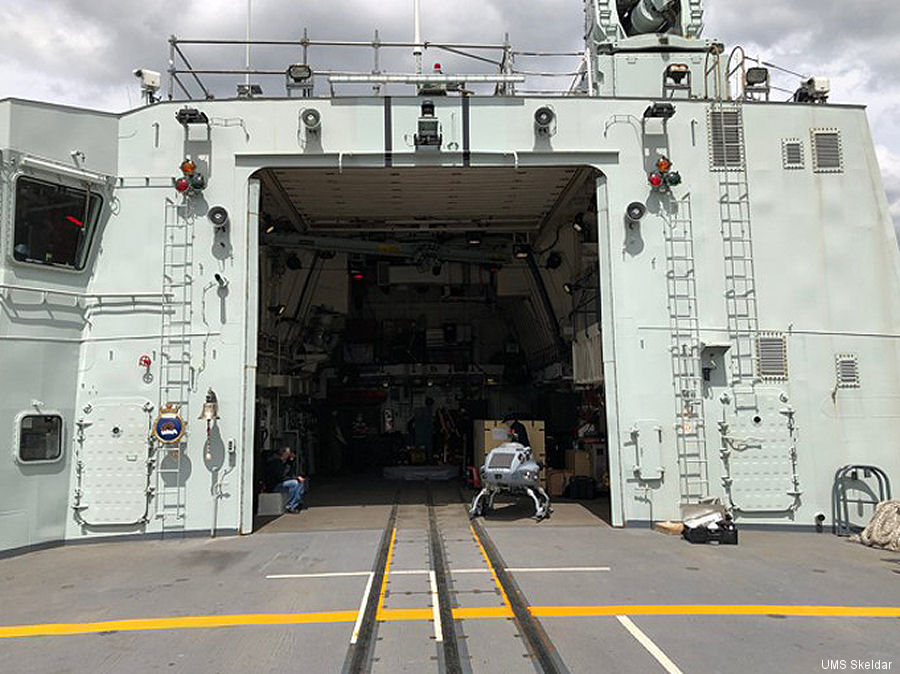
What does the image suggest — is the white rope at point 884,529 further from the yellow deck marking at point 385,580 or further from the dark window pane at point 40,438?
the dark window pane at point 40,438

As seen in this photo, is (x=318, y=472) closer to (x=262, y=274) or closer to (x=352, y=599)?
(x=262, y=274)

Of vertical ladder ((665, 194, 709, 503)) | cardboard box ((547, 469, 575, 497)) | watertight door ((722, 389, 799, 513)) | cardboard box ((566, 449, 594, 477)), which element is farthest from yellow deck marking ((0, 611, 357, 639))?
cardboard box ((566, 449, 594, 477))

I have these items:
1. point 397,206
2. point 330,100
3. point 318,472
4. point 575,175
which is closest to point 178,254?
point 330,100

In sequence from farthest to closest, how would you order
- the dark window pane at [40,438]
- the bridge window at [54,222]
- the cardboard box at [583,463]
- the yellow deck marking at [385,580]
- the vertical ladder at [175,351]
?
the cardboard box at [583,463], the vertical ladder at [175,351], the bridge window at [54,222], the dark window pane at [40,438], the yellow deck marking at [385,580]

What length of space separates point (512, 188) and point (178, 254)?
6.40 m

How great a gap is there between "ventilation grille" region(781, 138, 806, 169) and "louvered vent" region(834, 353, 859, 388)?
11.1 ft

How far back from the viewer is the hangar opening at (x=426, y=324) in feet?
44.8

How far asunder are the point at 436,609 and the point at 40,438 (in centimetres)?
720

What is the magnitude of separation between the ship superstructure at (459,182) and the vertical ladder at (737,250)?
35 mm

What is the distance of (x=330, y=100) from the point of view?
36.7ft

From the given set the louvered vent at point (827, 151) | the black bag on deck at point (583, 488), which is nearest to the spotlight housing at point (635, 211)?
the louvered vent at point (827, 151)

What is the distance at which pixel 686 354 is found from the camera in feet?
36.3

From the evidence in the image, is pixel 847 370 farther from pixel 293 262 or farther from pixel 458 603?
pixel 293 262

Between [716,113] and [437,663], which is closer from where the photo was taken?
[437,663]
